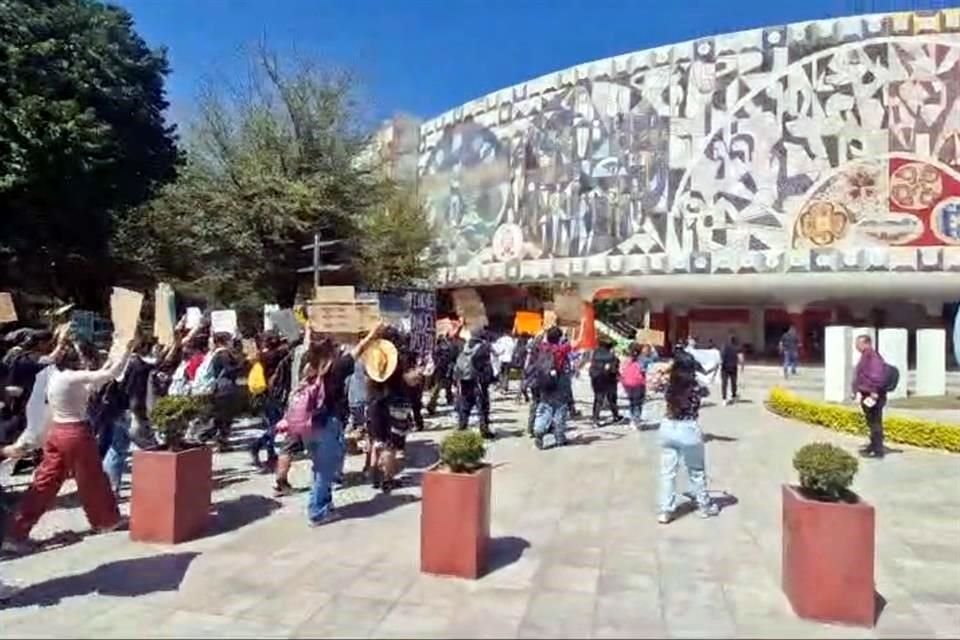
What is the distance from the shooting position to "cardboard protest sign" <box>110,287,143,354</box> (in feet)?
19.1

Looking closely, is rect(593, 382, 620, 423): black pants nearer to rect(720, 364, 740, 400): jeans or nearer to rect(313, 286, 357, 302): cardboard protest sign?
rect(720, 364, 740, 400): jeans

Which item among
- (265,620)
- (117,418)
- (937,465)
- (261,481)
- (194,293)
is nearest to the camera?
(265,620)

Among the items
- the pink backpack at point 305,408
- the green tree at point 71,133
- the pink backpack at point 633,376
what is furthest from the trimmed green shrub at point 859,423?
the green tree at point 71,133

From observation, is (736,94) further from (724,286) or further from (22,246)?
(22,246)

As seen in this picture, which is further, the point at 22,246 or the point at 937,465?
the point at 22,246

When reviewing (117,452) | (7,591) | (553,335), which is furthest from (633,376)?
(7,591)

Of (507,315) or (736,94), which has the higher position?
(736,94)

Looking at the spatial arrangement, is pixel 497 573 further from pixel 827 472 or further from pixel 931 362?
pixel 931 362

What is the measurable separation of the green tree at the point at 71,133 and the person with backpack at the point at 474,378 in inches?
398

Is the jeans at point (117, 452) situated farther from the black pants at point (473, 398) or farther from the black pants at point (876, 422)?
the black pants at point (876, 422)

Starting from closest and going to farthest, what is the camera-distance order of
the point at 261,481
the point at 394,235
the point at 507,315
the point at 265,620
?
the point at 265,620
the point at 261,481
the point at 394,235
the point at 507,315

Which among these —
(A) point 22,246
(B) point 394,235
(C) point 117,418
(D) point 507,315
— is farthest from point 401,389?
(D) point 507,315

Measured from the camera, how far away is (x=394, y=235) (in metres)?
29.5

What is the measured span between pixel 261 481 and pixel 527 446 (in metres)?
3.88
